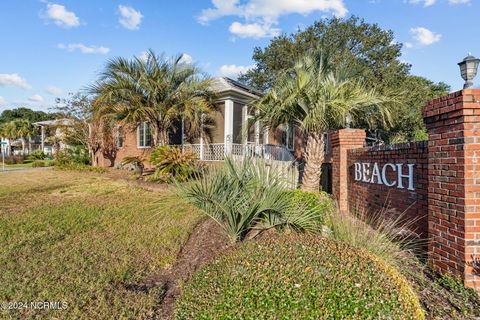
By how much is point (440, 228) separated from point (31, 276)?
525cm

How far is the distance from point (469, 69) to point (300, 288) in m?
3.65

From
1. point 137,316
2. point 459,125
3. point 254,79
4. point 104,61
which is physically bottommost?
→ point 137,316

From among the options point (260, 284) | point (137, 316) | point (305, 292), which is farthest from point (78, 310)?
point (305, 292)

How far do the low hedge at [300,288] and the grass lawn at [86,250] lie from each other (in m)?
1.23

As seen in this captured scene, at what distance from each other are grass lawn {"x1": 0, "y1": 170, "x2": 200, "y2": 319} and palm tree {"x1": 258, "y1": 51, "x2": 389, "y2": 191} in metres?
3.58

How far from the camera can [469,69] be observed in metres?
3.56

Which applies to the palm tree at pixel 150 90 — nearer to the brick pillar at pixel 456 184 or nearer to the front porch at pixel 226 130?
the front porch at pixel 226 130

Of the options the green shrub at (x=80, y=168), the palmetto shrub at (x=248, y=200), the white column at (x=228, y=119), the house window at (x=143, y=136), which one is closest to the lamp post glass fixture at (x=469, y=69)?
the palmetto shrub at (x=248, y=200)

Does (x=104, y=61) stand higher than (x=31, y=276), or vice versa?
(x=104, y=61)

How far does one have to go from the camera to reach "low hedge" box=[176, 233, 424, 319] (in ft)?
6.05

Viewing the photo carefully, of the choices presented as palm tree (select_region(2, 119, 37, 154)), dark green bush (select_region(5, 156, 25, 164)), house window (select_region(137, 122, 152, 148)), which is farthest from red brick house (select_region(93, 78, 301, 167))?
palm tree (select_region(2, 119, 37, 154))

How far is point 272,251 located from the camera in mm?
2441

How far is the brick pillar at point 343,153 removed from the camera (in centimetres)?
694

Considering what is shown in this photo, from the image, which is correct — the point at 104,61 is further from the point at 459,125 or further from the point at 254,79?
the point at 254,79
